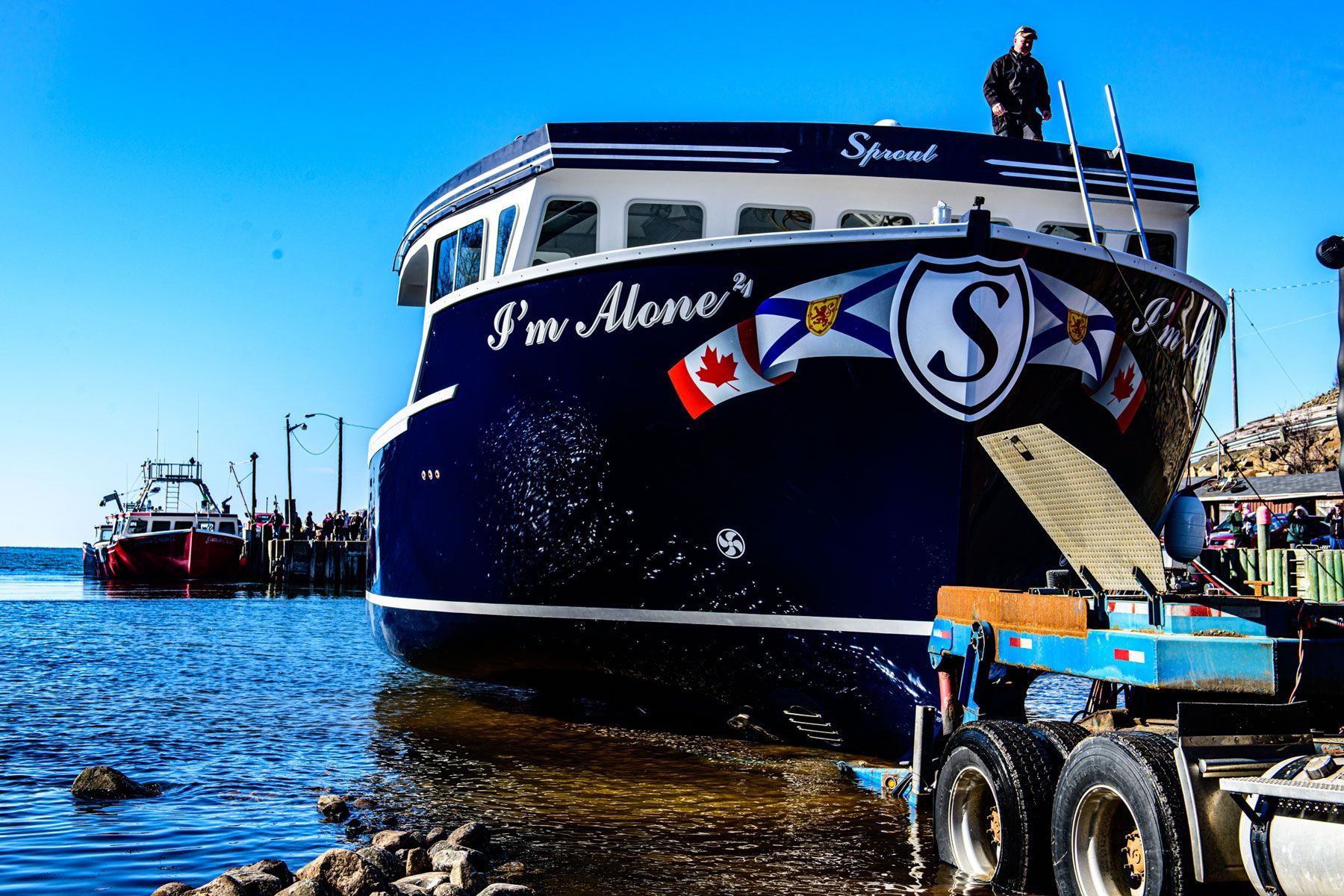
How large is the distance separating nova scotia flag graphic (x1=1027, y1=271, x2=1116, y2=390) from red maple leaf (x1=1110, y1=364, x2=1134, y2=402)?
221 mm

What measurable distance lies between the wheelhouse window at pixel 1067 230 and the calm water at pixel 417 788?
5103mm

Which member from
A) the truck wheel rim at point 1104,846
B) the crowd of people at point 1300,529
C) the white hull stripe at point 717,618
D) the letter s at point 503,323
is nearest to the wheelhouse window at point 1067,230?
the white hull stripe at point 717,618

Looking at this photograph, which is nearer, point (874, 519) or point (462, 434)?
point (874, 519)

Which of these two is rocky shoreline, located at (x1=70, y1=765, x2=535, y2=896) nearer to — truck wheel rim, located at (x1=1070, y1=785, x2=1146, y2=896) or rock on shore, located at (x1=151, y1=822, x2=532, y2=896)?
rock on shore, located at (x1=151, y1=822, x2=532, y2=896)

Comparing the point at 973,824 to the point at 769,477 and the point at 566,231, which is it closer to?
the point at 769,477

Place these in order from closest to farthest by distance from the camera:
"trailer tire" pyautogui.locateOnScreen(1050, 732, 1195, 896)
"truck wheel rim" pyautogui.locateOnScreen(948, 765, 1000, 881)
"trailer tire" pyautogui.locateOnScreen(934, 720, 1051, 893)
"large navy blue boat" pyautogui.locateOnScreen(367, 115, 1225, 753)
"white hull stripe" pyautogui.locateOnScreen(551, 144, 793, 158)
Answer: "trailer tire" pyautogui.locateOnScreen(1050, 732, 1195, 896)
"trailer tire" pyautogui.locateOnScreen(934, 720, 1051, 893)
"truck wheel rim" pyautogui.locateOnScreen(948, 765, 1000, 881)
"large navy blue boat" pyautogui.locateOnScreen(367, 115, 1225, 753)
"white hull stripe" pyautogui.locateOnScreen(551, 144, 793, 158)

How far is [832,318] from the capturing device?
8609mm

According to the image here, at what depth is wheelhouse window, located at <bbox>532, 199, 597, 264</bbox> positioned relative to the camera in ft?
33.4

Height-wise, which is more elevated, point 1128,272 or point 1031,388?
point 1128,272

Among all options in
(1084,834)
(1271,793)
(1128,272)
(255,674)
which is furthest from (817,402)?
(255,674)

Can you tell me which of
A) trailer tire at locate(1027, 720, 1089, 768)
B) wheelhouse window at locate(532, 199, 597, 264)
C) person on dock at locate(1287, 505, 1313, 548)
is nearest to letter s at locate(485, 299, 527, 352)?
wheelhouse window at locate(532, 199, 597, 264)

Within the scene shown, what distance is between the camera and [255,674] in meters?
16.3

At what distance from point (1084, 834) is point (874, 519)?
4.18 m

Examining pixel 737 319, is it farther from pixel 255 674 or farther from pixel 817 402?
pixel 255 674
